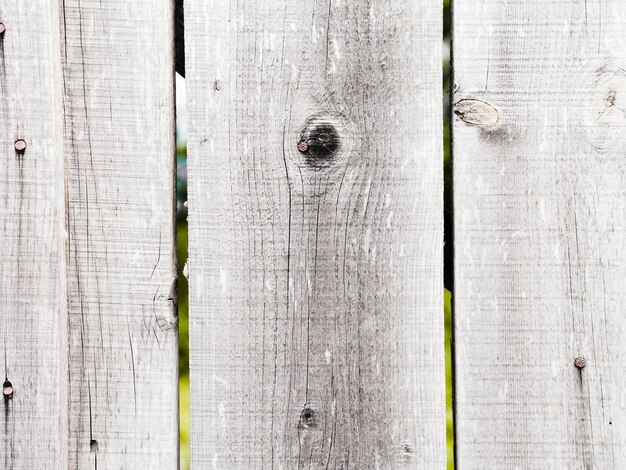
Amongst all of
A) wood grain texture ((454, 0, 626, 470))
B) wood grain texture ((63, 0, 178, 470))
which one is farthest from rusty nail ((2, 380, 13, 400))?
wood grain texture ((454, 0, 626, 470))

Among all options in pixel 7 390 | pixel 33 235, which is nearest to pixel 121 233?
pixel 33 235

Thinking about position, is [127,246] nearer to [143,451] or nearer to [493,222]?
[143,451]

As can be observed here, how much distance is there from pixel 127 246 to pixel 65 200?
15 centimetres

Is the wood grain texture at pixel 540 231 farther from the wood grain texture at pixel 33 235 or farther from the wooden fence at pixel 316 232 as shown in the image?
the wood grain texture at pixel 33 235

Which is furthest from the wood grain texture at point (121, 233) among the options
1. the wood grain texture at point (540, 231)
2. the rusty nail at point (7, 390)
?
the wood grain texture at point (540, 231)

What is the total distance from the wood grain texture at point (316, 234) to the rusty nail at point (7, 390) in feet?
1.11

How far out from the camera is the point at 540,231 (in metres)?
1.26

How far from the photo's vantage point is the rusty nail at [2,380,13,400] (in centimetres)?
129

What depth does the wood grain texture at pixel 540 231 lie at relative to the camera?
49.3 inches

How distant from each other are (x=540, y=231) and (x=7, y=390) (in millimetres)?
1023

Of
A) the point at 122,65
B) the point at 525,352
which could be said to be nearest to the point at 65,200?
the point at 122,65

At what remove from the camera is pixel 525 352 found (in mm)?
1269

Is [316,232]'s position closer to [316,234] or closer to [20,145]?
[316,234]

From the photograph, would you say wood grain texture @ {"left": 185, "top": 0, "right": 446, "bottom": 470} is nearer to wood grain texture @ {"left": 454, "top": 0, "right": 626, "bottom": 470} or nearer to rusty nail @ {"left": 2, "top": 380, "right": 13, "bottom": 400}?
wood grain texture @ {"left": 454, "top": 0, "right": 626, "bottom": 470}
